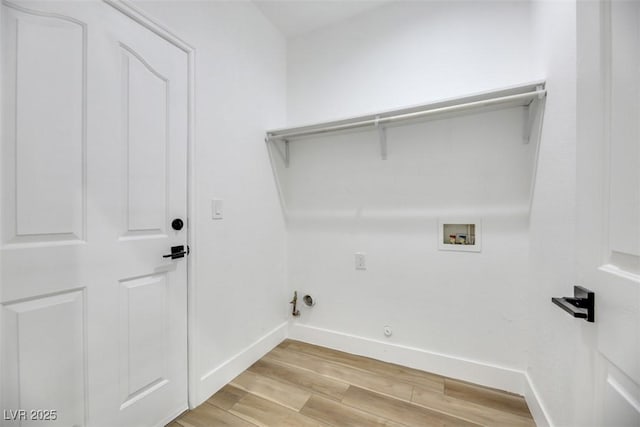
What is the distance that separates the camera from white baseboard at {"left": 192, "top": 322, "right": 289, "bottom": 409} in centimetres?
152

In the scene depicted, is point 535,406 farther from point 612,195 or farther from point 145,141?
point 145,141

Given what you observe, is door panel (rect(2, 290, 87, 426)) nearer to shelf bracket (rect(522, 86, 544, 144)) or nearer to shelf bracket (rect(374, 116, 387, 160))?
shelf bracket (rect(374, 116, 387, 160))

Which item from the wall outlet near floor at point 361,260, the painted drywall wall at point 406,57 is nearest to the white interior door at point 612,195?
the painted drywall wall at point 406,57

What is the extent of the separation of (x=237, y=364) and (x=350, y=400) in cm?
79

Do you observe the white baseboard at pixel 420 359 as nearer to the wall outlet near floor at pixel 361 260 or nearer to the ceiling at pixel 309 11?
the wall outlet near floor at pixel 361 260

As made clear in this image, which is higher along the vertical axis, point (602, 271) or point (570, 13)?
point (570, 13)

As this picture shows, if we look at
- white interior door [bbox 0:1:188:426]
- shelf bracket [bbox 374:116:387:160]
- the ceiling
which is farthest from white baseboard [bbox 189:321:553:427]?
the ceiling

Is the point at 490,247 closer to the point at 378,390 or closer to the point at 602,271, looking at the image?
the point at 602,271

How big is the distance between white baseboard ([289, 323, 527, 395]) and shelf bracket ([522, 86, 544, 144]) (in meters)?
1.43

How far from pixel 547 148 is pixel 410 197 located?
0.78m

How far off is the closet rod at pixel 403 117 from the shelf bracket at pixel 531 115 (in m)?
0.02

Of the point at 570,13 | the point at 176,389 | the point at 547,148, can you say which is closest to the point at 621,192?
the point at 547,148

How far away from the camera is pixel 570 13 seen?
39.8 inches

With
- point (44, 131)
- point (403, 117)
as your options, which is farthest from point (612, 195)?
point (44, 131)
